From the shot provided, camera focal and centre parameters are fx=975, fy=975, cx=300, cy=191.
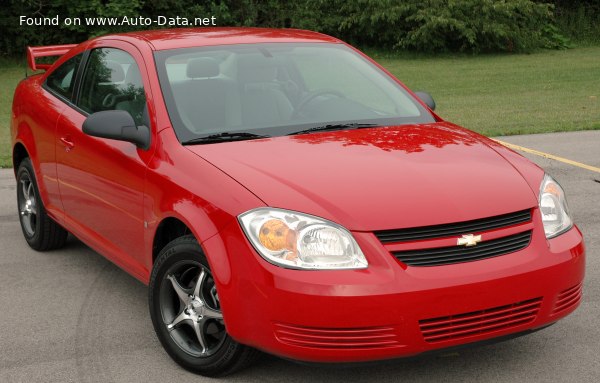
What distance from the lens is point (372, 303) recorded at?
377 cm

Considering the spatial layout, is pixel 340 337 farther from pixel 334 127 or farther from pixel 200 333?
pixel 334 127

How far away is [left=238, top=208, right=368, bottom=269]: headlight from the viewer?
3871mm

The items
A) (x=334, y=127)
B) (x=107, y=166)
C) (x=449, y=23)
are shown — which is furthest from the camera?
(x=449, y=23)

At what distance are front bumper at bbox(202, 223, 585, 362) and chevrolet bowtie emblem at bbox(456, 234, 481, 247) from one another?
0.26 feet

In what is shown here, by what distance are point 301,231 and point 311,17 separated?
23.1m

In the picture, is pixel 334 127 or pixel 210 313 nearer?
pixel 210 313

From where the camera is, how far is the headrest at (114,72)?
563cm

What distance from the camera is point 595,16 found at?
29.4 meters

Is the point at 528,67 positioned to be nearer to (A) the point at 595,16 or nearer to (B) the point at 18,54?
(A) the point at 595,16

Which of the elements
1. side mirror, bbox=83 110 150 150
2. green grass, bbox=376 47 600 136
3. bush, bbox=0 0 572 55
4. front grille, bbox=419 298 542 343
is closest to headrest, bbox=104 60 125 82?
side mirror, bbox=83 110 150 150

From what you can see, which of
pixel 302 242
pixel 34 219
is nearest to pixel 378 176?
pixel 302 242

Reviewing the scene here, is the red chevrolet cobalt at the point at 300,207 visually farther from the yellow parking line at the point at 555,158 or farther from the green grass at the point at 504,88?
the green grass at the point at 504,88

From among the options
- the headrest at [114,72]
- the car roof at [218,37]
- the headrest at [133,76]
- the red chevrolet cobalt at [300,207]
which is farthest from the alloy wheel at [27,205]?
the headrest at [133,76]

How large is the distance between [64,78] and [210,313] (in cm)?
276
